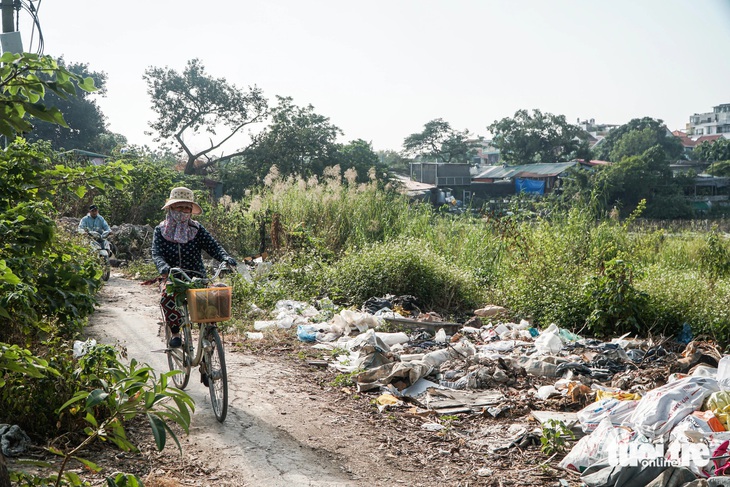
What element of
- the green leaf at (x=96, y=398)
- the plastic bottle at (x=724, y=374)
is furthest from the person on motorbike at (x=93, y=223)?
the green leaf at (x=96, y=398)

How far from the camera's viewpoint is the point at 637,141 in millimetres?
53125

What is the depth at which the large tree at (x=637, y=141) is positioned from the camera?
52350 mm

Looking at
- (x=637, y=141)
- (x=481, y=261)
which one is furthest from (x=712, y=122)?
(x=481, y=261)

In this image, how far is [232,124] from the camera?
33.1m

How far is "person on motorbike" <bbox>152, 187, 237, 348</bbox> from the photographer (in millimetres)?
5450

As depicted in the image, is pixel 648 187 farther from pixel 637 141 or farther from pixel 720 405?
pixel 720 405

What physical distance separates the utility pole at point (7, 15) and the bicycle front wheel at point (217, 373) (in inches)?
325

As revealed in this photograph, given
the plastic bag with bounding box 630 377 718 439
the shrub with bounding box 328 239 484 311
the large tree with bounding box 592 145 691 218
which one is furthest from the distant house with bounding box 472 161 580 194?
the plastic bag with bounding box 630 377 718 439

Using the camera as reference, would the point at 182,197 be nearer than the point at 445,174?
Yes

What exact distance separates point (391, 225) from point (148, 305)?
5565 millimetres

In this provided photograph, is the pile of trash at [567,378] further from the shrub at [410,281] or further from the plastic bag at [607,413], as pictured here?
the shrub at [410,281]

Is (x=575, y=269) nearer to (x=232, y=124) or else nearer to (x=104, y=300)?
(x=104, y=300)

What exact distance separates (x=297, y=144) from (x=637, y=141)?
35098mm

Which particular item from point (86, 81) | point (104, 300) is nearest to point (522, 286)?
point (104, 300)
